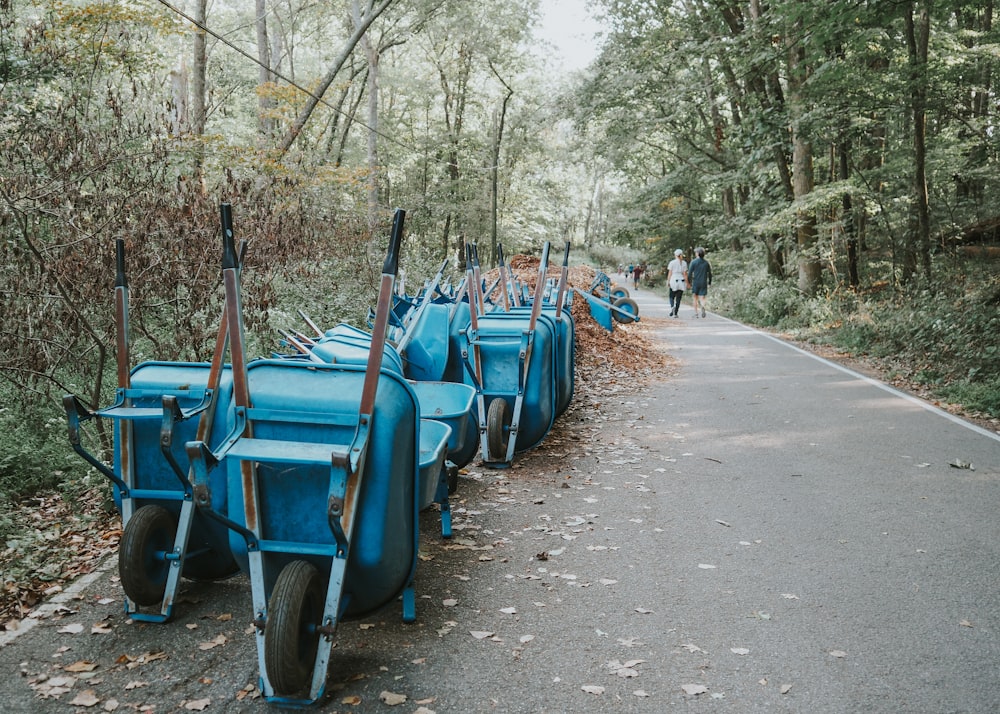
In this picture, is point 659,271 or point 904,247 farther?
point 659,271

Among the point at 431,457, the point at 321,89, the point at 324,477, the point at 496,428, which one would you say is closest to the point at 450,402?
the point at 496,428

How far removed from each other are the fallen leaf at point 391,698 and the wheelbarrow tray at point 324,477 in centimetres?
45

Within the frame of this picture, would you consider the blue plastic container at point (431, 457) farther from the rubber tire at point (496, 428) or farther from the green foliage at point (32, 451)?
the green foliage at point (32, 451)

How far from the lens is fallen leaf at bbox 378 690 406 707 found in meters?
3.44

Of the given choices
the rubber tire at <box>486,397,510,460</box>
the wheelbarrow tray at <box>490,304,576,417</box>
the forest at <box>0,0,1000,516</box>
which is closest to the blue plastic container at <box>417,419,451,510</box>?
the rubber tire at <box>486,397,510,460</box>

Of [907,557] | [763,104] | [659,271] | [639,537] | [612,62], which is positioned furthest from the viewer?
[659,271]

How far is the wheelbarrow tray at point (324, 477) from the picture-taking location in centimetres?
359

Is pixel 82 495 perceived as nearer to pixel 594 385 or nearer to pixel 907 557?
pixel 907 557

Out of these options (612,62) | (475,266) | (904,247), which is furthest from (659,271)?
(475,266)

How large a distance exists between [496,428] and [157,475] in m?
3.68

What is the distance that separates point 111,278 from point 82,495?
6.37 feet

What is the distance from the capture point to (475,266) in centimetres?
795

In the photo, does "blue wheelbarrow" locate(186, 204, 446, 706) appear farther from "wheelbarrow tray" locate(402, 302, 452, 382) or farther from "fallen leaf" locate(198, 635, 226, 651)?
"wheelbarrow tray" locate(402, 302, 452, 382)

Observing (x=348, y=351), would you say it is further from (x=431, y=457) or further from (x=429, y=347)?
(x=429, y=347)
